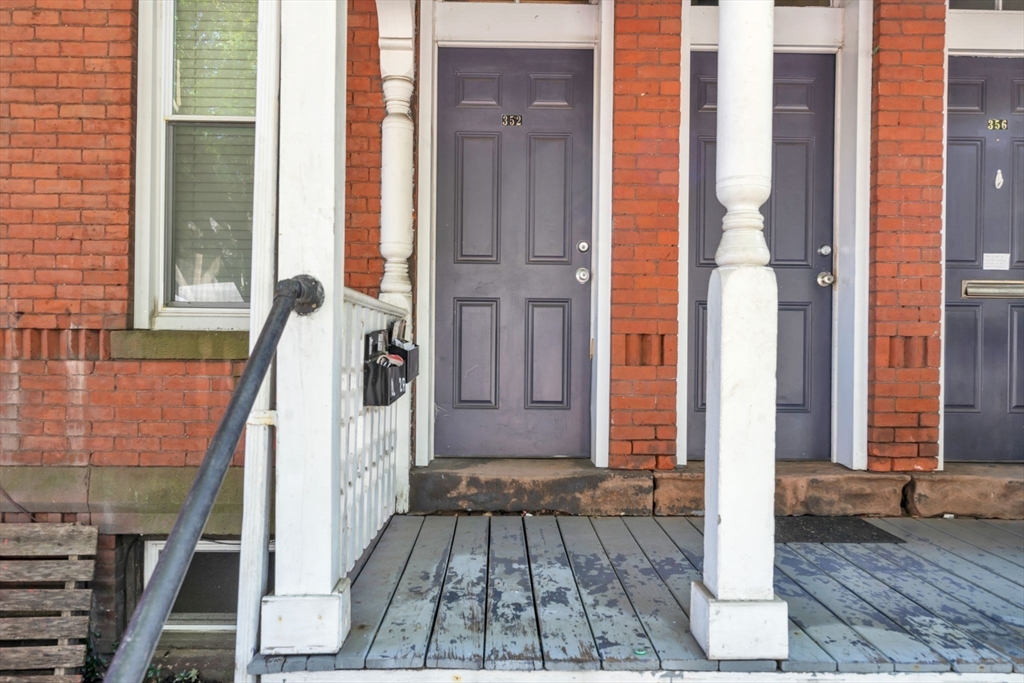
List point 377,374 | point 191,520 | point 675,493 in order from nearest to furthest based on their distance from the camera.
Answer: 1. point 191,520
2. point 377,374
3. point 675,493

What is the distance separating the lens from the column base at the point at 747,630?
1.73m

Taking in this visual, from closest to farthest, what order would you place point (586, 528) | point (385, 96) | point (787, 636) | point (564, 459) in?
1. point (787, 636)
2. point (586, 528)
3. point (385, 96)
4. point (564, 459)

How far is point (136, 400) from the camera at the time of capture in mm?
2967

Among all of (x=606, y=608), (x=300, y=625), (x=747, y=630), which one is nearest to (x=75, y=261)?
(x=300, y=625)

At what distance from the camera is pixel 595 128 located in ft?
10.9

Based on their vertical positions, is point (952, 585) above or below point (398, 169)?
below

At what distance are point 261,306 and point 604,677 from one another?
4.92 ft

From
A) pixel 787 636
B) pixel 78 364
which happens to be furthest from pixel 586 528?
pixel 78 364

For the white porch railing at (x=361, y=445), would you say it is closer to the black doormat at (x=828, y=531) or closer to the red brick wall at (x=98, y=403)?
the red brick wall at (x=98, y=403)

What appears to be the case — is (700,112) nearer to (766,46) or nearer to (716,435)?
(766,46)

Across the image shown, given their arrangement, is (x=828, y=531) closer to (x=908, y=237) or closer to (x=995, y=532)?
(x=995, y=532)

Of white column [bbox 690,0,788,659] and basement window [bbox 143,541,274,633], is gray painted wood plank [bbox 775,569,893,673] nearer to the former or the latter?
white column [bbox 690,0,788,659]

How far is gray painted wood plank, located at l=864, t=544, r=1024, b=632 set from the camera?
204cm

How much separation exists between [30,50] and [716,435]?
142 inches
